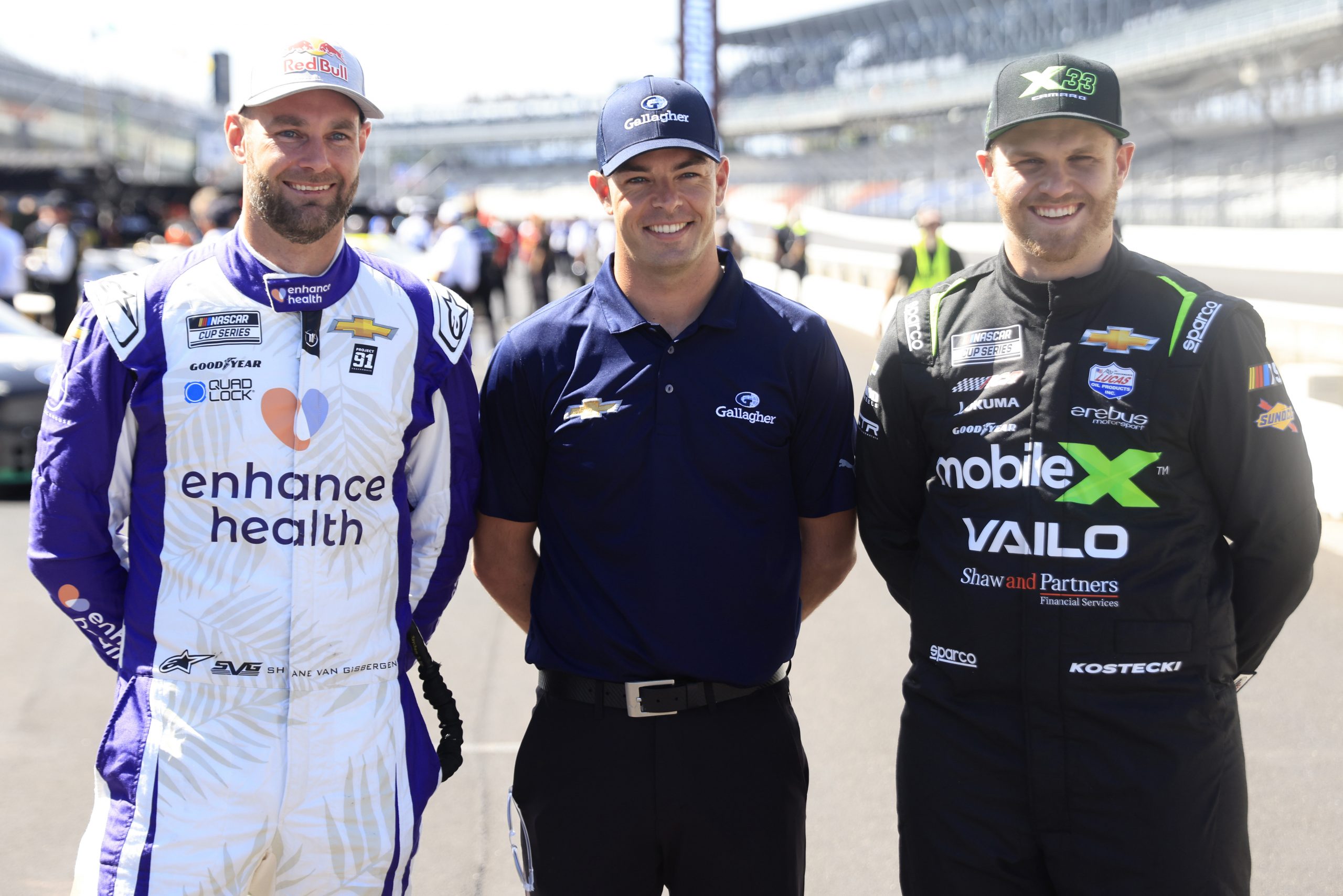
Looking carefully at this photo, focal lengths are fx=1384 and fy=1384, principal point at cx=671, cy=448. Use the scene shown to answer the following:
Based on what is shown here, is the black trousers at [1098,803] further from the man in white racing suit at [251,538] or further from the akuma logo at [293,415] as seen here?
the akuma logo at [293,415]

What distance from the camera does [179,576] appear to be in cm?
274

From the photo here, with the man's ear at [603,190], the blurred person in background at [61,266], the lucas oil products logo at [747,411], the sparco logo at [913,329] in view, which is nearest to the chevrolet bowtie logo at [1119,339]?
the sparco logo at [913,329]

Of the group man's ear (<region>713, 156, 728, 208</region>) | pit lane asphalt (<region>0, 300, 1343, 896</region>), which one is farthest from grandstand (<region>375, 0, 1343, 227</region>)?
man's ear (<region>713, 156, 728, 208</region>)

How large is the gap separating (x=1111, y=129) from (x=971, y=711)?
1.20 metres

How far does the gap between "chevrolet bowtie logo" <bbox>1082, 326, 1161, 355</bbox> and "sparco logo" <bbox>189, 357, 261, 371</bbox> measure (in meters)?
1.65

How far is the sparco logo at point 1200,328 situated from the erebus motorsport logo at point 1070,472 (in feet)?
0.73

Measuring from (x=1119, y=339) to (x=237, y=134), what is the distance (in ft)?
6.22

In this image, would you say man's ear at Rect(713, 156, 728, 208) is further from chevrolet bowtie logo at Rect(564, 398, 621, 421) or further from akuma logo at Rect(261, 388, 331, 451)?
akuma logo at Rect(261, 388, 331, 451)

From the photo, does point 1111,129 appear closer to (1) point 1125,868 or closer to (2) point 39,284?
(1) point 1125,868

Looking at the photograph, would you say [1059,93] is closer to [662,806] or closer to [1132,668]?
[1132,668]

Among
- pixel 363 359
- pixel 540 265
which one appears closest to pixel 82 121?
pixel 540 265

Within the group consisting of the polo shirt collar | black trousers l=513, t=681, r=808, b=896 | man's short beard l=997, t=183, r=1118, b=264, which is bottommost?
black trousers l=513, t=681, r=808, b=896

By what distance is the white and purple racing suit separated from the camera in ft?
8.80

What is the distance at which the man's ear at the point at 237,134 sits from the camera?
292 cm
